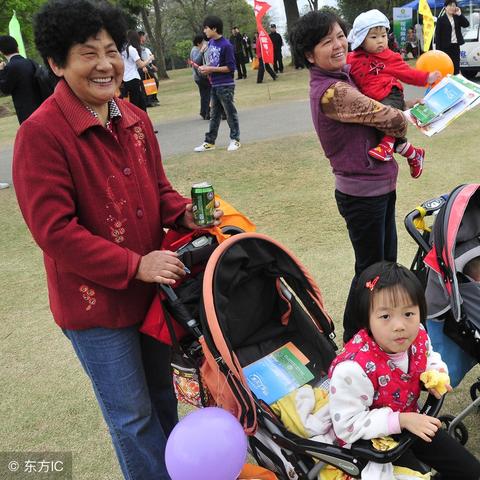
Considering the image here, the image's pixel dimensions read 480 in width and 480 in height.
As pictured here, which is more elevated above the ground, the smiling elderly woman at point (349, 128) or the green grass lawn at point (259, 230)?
the smiling elderly woman at point (349, 128)

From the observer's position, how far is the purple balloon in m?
1.56

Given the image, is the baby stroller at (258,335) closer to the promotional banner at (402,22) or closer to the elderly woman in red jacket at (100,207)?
the elderly woman in red jacket at (100,207)

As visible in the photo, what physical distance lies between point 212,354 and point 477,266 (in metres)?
1.34

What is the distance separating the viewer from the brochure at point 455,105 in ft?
8.78

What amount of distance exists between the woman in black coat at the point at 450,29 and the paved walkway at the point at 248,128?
3.31ft

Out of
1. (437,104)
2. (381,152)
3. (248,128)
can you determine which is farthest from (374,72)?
(248,128)

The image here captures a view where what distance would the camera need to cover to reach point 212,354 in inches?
65.3

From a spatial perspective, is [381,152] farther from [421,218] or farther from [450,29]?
[450,29]

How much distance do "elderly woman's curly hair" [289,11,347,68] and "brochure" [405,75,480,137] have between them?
696 millimetres

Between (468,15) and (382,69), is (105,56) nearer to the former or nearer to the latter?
(382,69)

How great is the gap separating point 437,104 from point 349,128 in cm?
66

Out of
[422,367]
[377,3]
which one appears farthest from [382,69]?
[377,3]

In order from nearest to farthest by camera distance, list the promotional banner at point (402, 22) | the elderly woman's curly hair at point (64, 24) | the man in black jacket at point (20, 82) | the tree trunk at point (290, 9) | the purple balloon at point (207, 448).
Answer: the elderly woman's curly hair at point (64, 24) < the purple balloon at point (207, 448) < the man in black jacket at point (20, 82) < the tree trunk at point (290, 9) < the promotional banner at point (402, 22)

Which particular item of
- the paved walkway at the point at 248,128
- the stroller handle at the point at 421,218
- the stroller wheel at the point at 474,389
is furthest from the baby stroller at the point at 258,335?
the paved walkway at the point at 248,128
